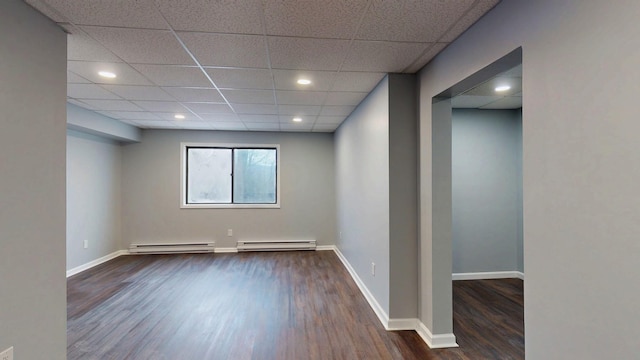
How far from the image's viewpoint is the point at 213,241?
5.66m

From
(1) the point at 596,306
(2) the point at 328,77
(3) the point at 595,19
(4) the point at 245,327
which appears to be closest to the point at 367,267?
(4) the point at 245,327

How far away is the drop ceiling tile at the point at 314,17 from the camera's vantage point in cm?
160

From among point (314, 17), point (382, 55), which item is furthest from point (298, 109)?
point (314, 17)

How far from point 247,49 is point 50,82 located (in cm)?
123

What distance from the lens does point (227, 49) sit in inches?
85.4

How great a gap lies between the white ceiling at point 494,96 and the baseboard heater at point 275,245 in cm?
358

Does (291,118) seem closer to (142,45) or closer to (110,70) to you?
(110,70)

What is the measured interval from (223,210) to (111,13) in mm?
4380

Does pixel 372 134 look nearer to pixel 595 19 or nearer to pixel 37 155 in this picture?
pixel 595 19

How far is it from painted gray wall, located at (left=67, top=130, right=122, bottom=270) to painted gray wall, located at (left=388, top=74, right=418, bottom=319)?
455 cm

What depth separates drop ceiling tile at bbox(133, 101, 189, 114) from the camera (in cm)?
365

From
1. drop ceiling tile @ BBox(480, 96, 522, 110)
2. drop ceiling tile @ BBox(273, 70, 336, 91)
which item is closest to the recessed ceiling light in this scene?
drop ceiling tile @ BBox(273, 70, 336, 91)

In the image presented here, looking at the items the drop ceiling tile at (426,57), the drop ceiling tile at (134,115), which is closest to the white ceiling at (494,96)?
the drop ceiling tile at (426,57)

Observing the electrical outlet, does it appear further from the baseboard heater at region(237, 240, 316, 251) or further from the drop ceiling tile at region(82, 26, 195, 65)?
the baseboard heater at region(237, 240, 316, 251)
